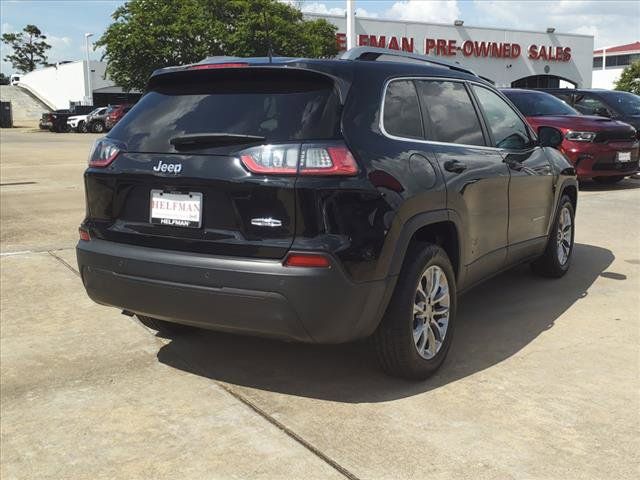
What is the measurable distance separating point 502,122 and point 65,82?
213 feet

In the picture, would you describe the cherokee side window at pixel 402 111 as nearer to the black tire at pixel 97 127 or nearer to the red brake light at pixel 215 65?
the red brake light at pixel 215 65

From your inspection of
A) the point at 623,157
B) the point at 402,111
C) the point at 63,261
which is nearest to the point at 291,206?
the point at 402,111

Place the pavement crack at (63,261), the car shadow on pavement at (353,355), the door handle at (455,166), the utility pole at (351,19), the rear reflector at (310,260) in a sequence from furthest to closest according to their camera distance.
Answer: the utility pole at (351,19) → the pavement crack at (63,261) → the door handle at (455,166) → the car shadow on pavement at (353,355) → the rear reflector at (310,260)

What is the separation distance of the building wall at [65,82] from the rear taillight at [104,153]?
58.4 meters

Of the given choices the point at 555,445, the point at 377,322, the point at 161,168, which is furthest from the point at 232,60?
the point at 555,445

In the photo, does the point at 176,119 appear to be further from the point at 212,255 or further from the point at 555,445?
the point at 555,445

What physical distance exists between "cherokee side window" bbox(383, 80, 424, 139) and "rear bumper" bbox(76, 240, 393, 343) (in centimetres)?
87

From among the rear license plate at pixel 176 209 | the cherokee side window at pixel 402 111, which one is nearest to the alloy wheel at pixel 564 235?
the cherokee side window at pixel 402 111

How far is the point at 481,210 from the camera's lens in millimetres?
4336

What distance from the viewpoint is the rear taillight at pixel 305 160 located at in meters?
3.18

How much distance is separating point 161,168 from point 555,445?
228 cm

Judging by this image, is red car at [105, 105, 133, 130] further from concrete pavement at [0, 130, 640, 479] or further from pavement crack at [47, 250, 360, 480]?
pavement crack at [47, 250, 360, 480]

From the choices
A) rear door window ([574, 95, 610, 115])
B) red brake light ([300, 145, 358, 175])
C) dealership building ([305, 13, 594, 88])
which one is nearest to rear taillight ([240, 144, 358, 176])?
red brake light ([300, 145, 358, 175])

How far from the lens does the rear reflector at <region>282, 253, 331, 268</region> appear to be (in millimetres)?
3135
